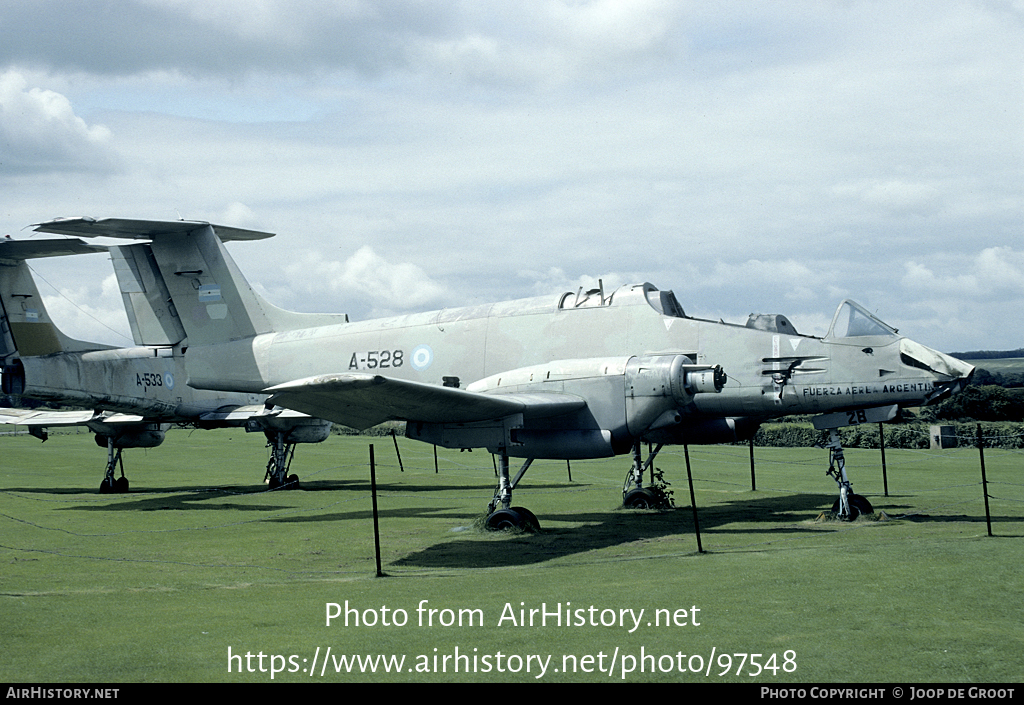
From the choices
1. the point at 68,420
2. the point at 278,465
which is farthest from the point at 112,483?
the point at 278,465

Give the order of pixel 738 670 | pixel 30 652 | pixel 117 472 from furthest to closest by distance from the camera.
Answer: pixel 117 472 → pixel 30 652 → pixel 738 670

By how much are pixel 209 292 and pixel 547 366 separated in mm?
8802

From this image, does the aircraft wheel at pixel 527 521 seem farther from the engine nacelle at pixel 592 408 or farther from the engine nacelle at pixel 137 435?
the engine nacelle at pixel 137 435

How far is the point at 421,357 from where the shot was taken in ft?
63.9

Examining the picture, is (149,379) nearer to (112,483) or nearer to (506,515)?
(112,483)

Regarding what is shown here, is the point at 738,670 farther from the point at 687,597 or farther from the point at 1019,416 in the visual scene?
the point at 1019,416

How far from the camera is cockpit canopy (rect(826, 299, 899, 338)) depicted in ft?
56.4

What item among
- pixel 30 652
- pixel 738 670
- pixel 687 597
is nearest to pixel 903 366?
pixel 687 597

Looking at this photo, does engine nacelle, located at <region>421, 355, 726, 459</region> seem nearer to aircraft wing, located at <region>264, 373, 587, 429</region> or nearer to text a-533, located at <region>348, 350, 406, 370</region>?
aircraft wing, located at <region>264, 373, 587, 429</region>

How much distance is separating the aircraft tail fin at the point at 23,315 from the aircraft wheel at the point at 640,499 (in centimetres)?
1559

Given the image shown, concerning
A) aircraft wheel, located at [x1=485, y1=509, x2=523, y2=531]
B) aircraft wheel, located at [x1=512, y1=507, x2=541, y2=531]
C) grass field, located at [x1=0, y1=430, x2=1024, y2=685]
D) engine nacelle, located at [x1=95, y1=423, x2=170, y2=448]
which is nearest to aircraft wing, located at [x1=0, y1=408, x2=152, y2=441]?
engine nacelle, located at [x1=95, y1=423, x2=170, y2=448]

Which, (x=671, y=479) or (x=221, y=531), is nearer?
(x=221, y=531)
